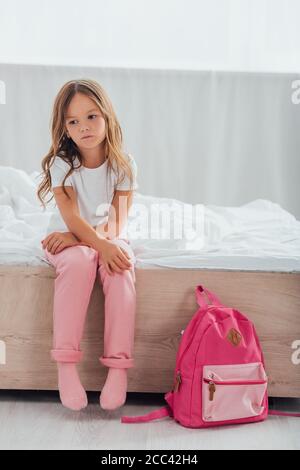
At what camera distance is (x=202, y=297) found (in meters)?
1.58

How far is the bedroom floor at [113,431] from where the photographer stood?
1.39 m

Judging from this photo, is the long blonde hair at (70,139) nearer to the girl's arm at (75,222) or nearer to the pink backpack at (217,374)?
the girl's arm at (75,222)

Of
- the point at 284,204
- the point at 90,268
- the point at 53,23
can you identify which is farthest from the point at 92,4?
the point at 90,268

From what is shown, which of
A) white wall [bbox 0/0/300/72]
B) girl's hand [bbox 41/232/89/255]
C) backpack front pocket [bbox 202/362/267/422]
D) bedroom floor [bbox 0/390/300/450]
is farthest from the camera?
white wall [bbox 0/0/300/72]

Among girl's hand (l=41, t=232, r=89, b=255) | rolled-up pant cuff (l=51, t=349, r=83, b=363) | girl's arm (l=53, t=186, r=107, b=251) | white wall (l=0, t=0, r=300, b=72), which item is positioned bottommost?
rolled-up pant cuff (l=51, t=349, r=83, b=363)

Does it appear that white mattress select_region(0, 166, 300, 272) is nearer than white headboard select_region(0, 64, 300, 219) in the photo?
Yes

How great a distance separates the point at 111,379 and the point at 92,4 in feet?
4.52

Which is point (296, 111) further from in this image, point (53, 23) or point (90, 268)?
point (90, 268)

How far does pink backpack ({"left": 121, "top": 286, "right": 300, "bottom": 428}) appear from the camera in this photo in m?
1.49

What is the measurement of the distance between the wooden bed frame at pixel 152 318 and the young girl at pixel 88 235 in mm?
65
